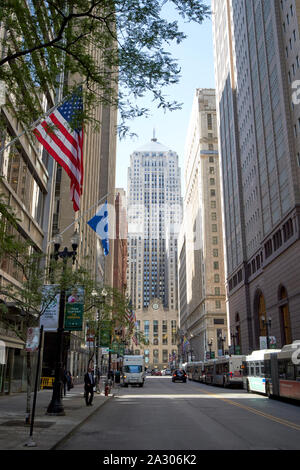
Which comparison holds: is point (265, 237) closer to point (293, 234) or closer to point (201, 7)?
point (293, 234)

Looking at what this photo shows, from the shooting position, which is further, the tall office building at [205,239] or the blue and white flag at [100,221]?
the tall office building at [205,239]

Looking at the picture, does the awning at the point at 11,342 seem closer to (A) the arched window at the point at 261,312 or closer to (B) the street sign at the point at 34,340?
(B) the street sign at the point at 34,340

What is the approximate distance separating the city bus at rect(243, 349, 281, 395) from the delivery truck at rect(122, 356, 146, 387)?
18734 mm

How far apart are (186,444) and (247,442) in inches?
62.6

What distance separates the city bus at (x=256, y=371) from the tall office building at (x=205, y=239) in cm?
6807

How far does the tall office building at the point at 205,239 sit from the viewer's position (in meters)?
113

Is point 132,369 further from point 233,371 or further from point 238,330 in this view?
point 238,330

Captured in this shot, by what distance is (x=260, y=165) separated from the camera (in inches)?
2598

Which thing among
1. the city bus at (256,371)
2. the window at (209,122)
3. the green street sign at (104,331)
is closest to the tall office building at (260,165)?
the city bus at (256,371)

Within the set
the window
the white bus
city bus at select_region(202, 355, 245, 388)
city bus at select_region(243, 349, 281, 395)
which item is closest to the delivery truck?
city bus at select_region(202, 355, 245, 388)

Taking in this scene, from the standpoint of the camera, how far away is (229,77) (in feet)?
297

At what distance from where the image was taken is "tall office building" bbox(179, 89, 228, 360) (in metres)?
113
